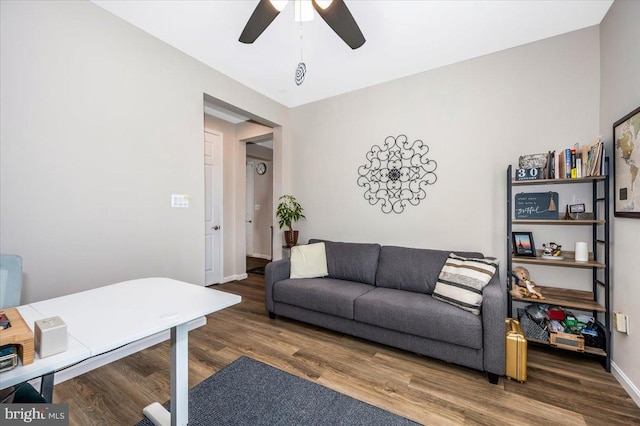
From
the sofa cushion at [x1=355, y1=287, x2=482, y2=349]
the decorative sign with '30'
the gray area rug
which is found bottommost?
the gray area rug

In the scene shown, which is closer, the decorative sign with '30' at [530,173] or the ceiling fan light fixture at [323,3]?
the ceiling fan light fixture at [323,3]

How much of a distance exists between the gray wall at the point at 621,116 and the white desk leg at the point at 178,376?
8.83ft

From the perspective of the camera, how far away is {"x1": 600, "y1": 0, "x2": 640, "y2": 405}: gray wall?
1744 mm

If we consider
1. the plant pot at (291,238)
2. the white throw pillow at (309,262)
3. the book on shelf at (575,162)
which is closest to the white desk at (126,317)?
the white throw pillow at (309,262)

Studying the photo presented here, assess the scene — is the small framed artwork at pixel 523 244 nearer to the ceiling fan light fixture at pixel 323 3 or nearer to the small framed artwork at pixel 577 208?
the small framed artwork at pixel 577 208

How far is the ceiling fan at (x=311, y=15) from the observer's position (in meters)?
1.70

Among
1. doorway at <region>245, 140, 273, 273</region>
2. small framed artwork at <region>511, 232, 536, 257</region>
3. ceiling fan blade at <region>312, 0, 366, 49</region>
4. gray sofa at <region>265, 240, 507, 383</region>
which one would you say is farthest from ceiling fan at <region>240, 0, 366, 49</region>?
doorway at <region>245, 140, 273, 273</region>

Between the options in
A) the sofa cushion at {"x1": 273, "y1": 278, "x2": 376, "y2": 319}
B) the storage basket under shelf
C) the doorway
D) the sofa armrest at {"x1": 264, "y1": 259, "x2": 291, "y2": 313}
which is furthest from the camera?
the doorway

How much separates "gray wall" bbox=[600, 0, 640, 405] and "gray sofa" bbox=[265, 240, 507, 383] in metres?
0.73

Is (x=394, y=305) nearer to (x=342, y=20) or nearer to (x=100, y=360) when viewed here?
(x=342, y=20)

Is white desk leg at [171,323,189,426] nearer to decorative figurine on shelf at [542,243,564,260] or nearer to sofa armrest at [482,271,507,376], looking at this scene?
sofa armrest at [482,271,507,376]

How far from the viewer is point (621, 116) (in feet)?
6.37

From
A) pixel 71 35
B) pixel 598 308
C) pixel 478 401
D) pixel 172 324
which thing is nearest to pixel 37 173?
pixel 71 35

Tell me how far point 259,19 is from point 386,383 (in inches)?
105
